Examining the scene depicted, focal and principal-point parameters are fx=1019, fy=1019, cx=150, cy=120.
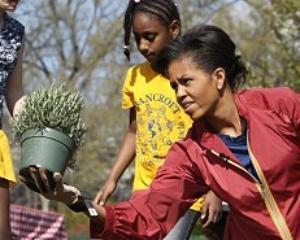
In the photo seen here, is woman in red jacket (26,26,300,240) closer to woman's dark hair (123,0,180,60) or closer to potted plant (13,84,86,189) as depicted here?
potted plant (13,84,86,189)

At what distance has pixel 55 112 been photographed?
418 cm

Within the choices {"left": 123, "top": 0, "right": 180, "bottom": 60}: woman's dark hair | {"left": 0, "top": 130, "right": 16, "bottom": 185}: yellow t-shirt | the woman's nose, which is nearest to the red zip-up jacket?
the woman's nose

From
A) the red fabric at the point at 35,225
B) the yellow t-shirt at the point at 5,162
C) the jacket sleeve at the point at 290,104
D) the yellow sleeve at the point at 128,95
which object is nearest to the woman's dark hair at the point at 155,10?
the yellow sleeve at the point at 128,95

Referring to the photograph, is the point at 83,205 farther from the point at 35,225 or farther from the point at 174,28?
the point at 35,225

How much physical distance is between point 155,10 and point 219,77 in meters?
1.59

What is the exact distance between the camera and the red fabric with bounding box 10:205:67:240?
30.8 ft

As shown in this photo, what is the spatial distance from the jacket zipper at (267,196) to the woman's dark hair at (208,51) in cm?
37

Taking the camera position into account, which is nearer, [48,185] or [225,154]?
[48,185]

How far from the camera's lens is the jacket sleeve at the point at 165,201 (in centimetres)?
437

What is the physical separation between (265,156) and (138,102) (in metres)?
1.78

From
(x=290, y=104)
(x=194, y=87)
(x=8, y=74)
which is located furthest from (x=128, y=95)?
(x=290, y=104)

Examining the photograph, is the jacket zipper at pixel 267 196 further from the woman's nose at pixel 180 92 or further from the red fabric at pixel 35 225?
the red fabric at pixel 35 225

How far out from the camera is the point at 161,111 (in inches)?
230

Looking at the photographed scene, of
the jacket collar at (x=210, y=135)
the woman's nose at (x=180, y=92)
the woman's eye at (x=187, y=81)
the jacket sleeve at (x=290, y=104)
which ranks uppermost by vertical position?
the woman's eye at (x=187, y=81)
